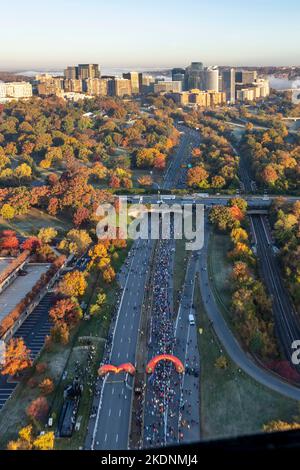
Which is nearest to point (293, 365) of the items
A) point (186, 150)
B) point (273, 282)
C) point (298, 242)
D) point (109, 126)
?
point (273, 282)

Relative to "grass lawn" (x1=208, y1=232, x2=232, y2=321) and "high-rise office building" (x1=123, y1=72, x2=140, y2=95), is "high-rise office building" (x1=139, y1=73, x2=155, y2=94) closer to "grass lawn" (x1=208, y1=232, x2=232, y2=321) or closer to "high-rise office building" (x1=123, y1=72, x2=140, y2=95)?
"high-rise office building" (x1=123, y1=72, x2=140, y2=95)

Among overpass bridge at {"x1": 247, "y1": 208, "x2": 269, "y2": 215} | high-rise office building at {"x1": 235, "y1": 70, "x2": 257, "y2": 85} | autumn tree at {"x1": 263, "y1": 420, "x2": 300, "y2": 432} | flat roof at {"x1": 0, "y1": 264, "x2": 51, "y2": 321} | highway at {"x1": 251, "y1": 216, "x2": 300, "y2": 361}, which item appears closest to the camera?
autumn tree at {"x1": 263, "y1": 420, "x2": 300, "y2": 432}

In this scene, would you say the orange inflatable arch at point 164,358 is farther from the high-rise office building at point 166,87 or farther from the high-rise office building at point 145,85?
the high-rise office building at point 145,85

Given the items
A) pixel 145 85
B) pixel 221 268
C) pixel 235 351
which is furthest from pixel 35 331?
pixel 145 85

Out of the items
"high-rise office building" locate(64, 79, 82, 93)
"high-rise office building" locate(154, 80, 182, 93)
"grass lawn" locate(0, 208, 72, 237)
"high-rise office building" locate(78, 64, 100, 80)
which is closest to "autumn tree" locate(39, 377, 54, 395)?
"grass lawn" locate(0, 208, 72, 237)

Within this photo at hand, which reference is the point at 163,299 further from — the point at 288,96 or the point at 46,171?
the point at 288,96

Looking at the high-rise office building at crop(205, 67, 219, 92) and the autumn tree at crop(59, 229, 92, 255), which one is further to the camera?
the high-rise office building at crop(205, 67, 219, 92)
